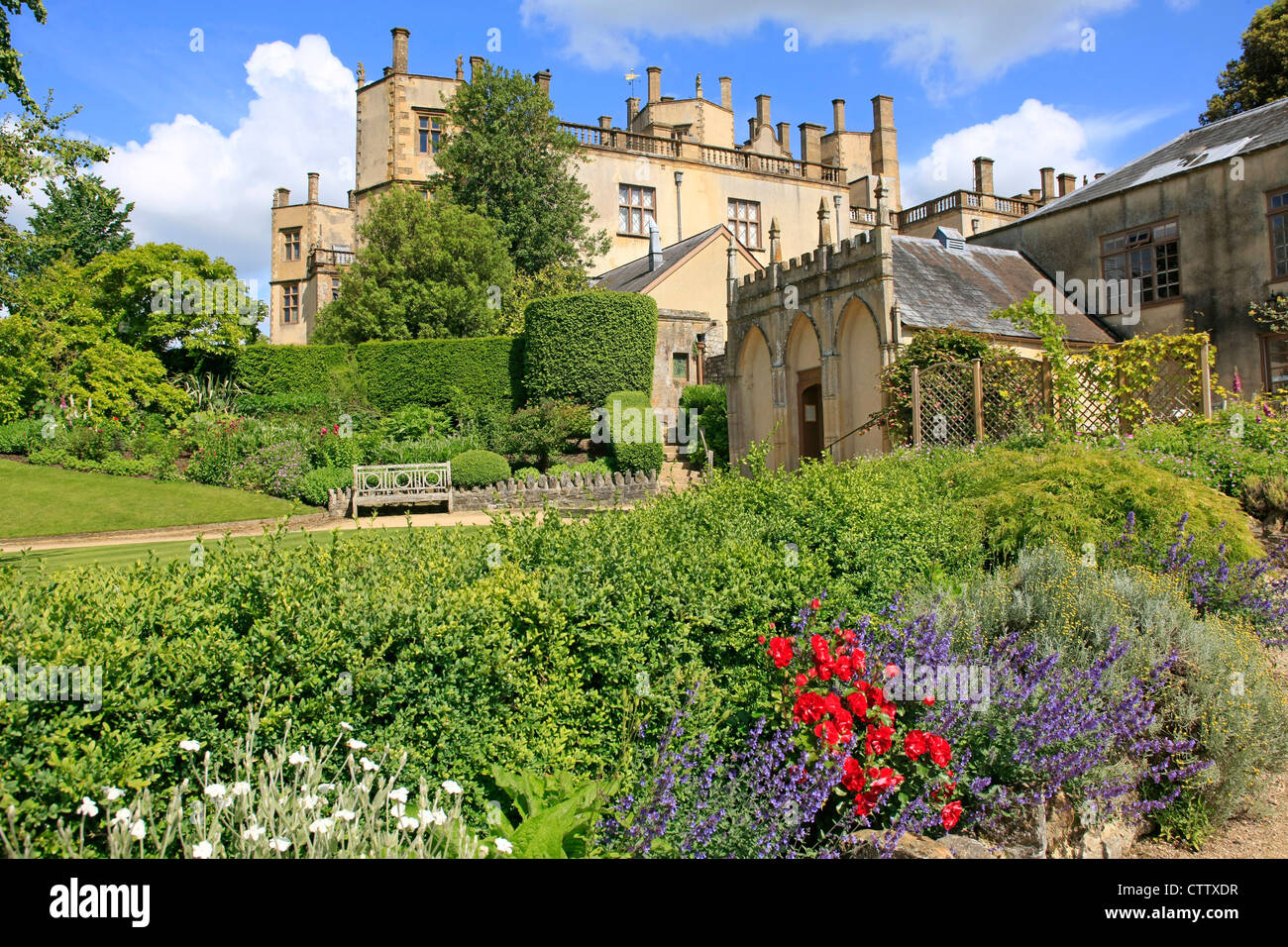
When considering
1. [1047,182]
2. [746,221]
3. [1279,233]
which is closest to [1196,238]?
[1279,233]

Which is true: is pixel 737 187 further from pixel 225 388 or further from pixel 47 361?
pixel 47 361

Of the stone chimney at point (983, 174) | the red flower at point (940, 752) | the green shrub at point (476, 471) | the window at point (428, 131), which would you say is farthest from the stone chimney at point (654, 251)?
the red flower at point (940, 752)

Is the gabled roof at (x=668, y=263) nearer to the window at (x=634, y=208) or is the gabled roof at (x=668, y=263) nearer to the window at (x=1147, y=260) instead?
the window at (x=634, y=208)

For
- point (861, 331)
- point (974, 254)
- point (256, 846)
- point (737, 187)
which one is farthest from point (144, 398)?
point (737, 187)

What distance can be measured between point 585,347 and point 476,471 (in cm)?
695

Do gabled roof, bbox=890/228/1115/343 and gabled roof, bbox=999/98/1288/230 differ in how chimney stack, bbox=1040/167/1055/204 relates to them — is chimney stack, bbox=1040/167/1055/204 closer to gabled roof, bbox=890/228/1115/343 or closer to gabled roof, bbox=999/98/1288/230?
gabled roof, bbox=999/98/1288/230

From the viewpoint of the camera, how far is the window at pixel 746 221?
1714 inches

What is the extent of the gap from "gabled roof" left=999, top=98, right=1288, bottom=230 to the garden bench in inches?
734

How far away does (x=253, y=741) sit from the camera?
3.28 metres

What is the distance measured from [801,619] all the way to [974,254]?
72.2 feet

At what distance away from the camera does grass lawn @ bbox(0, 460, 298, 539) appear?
16.7 metres

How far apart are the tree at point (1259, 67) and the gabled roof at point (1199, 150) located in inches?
271

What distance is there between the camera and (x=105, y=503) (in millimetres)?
18172

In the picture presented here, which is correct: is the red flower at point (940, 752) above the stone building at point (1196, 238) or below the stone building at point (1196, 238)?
below
